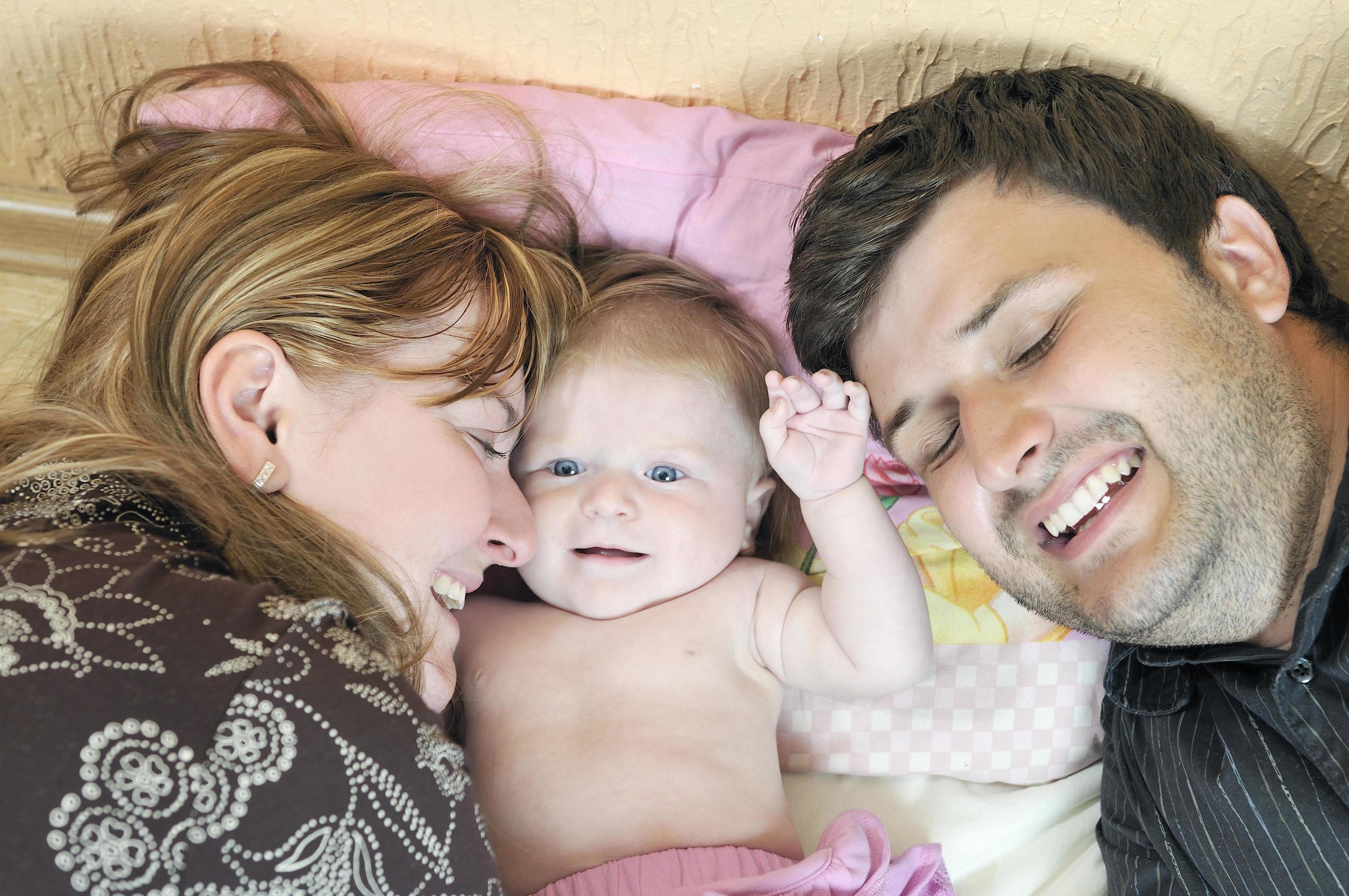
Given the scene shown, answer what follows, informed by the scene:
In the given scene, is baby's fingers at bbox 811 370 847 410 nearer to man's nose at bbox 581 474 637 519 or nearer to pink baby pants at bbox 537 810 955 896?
man's nose at bbox 581 474 637 519

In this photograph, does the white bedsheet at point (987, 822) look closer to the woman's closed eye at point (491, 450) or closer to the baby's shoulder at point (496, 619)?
the baby's shoulder at point (496, 619)

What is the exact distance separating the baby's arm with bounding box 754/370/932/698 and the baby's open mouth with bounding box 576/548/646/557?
0.24 metres

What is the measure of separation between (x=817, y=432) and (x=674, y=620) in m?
0.40

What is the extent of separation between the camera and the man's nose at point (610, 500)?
152cm

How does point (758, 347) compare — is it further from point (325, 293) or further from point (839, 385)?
point (325, 293)

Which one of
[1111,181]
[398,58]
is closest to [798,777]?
[1111,181]

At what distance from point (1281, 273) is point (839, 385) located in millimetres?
583

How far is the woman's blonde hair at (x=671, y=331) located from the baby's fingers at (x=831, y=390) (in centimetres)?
28

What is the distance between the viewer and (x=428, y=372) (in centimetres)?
131

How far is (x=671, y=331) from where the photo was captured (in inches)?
64.0

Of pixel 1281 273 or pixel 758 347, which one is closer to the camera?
pixel 1281 273

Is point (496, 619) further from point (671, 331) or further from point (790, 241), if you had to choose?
point (790, 241)

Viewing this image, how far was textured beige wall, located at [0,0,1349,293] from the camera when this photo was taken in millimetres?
1511

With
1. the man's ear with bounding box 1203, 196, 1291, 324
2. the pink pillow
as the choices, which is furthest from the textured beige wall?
the man's ear with bounding box 1203, 196, 1291, 324
